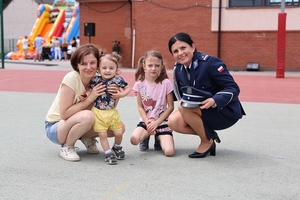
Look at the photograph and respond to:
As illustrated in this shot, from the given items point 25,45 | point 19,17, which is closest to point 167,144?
point 25,45

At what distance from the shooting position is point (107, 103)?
494cm

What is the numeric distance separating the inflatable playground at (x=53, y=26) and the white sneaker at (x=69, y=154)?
91.8ft

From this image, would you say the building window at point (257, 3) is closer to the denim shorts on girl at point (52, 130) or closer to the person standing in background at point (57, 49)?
the person standing in background at point (57, 49)

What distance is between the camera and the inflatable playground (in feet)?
108

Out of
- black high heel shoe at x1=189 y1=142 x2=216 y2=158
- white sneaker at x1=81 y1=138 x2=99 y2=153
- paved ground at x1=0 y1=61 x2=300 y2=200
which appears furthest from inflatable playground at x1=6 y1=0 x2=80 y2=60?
black high heel shoe at x1=189 y1=142 x2=216 y2=158

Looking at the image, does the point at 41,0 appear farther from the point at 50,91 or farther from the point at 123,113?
the point at 123,113

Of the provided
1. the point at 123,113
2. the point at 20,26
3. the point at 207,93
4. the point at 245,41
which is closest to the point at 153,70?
the point at 207,93

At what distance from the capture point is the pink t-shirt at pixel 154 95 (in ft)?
17.8

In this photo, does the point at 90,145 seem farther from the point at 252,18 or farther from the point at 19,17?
the point at 19,17

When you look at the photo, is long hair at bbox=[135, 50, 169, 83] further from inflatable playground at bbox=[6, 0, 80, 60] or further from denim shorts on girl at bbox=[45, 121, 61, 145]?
inflatable playground at bbox=[6, 0, 80, 60]

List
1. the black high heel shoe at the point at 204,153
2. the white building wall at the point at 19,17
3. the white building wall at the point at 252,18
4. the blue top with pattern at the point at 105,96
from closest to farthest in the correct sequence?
the blue top with pattern at the point at 105,96
the black high heel shoe at the point at 204,153
the white building wall at the point at 252,18
the white building wall at the point at 19,17

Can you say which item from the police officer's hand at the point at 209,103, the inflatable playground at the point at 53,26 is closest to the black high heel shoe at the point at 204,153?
the police officer's hand at the point at 209,103

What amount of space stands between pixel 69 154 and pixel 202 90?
63.0 inches

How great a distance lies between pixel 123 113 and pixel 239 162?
3772mm
